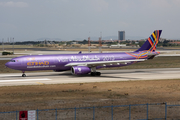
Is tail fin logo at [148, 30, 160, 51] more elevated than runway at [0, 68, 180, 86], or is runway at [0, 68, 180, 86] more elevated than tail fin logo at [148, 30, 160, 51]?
tail fin logo at [148, 30, 160, 51]

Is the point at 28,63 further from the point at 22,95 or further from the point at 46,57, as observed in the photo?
the point at 22,95

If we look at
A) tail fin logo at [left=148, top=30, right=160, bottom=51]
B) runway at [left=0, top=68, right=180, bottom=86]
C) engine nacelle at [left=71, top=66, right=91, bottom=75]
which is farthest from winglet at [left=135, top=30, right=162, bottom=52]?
engine nacelle at [left=71, top=66, right=91, bottom=75]

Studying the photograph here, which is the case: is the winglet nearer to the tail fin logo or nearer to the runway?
the tail fin logo

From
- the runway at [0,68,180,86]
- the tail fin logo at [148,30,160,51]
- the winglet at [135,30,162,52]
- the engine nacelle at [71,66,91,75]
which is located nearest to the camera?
the runway at [0,68,180,86]

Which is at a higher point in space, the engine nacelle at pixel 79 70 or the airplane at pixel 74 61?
the airplane at pixel 74 61

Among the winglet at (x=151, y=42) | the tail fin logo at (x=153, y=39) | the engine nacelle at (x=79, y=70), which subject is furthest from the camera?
the tail fin logo at (x=153, y=39)

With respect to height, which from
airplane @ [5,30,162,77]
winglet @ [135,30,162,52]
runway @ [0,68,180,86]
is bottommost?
runway @ [0,68,180,86]

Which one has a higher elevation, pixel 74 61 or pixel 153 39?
pixel 153 39

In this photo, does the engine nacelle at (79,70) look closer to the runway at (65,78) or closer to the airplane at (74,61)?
the airplane at (74,61)

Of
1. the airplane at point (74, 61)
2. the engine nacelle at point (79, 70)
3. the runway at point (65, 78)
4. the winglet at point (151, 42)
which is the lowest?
the runway at point (65, 78)

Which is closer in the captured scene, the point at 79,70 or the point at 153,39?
the point at 79,70

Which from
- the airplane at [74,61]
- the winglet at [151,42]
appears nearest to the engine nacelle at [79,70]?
the airplane at [74,61]

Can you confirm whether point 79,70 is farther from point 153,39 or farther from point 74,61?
point 153,39

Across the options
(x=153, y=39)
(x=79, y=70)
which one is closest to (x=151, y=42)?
(x=153, y=39)
